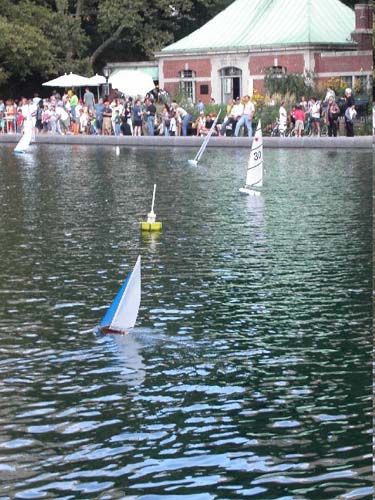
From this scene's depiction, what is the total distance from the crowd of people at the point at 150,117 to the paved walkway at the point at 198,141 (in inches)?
55.1

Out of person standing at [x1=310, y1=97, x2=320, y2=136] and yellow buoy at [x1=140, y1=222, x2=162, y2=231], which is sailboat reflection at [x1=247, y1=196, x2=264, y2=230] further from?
person standing at [x1=310, y1=97, x2=320, y2=136]

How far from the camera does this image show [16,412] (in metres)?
11.0

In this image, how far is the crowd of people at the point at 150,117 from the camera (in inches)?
1786

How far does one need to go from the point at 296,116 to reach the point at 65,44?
2373 cm

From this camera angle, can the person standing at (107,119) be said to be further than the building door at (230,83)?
No

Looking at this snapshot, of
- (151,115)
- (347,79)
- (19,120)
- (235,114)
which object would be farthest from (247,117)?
(19,120)

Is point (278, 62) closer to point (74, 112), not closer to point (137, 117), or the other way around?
point (74, 112)

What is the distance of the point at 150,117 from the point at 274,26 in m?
12.3

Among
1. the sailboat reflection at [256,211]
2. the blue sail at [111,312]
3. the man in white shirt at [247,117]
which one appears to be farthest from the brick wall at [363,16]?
the blue sail at [111,312]

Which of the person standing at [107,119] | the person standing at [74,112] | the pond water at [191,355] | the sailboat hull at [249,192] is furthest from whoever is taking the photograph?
the person standing at [74,112]

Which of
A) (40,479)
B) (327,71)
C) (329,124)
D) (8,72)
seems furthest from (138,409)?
(8,72)

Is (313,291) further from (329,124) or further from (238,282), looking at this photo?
(329,124)

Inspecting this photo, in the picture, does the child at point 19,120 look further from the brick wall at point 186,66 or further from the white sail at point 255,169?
the white sail at point 255,169

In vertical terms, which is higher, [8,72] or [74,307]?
[8,72]
